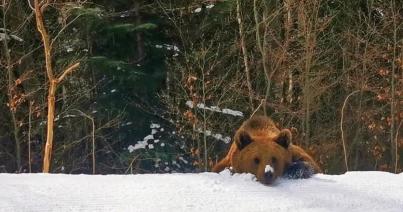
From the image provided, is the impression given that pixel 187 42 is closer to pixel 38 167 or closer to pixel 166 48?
pixel 166 48

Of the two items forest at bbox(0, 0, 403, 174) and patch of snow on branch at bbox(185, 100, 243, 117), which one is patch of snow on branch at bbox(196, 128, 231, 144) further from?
patch of snow on branch at bbox(185, 100, 243, 117)

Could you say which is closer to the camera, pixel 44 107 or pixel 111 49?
pixel 44 107

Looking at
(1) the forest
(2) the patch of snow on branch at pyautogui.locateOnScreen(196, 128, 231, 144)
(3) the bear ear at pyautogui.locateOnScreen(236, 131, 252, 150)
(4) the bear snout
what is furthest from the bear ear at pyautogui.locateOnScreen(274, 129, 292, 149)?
(2) the patch of snow on branch at pyautogui.locateOnScreen(196, 128, 231, 144)

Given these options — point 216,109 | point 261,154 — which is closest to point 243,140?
point 261,154

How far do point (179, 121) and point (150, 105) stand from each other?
46.4 inches

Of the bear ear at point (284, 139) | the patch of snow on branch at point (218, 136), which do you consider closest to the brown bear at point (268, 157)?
the bear ear at point (284, 139)

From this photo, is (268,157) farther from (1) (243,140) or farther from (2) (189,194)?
(2) (189,194)

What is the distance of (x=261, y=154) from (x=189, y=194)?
5.18 feet

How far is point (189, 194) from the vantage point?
12.0 feet

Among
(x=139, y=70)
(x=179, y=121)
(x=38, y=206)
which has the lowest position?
(x=38, y=206)

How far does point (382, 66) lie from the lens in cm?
1875

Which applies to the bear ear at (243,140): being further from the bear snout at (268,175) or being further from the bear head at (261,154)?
the bear snout at (268,175)

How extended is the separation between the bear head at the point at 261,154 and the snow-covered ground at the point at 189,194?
73 cm

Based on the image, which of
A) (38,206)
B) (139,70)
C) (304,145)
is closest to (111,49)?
(139,70)
